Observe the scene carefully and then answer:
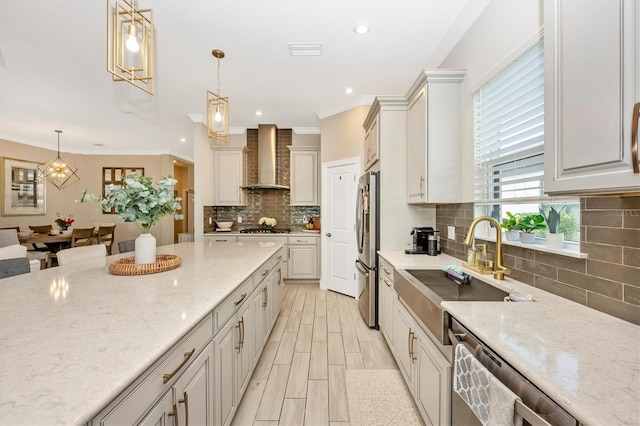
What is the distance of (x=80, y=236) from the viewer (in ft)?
15.7

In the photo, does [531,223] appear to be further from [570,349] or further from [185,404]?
[185,404]

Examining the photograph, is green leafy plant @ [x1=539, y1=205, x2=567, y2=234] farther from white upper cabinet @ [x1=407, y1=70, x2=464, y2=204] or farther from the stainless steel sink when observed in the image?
white upper cabinet @ [x1=407, y1=70, x2=464, y2=204]

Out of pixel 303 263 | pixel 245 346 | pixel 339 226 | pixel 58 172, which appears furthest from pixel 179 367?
pixel 58 172

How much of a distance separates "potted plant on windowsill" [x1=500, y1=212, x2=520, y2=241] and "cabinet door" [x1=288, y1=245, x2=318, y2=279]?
3.37 metres

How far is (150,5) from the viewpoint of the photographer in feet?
7.04

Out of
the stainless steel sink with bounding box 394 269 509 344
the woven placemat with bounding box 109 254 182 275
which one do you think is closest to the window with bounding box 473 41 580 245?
the stainless steel sink with bounding box 394 269 509 344

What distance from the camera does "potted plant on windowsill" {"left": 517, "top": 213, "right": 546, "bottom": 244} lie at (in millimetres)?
1497

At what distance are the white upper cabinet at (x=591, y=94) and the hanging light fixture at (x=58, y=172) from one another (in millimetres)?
7693

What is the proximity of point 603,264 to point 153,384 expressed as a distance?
1.75 m

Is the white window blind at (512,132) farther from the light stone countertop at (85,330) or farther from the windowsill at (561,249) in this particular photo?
the light stone countertop at (85,330)

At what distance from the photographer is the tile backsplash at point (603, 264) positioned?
1.01m

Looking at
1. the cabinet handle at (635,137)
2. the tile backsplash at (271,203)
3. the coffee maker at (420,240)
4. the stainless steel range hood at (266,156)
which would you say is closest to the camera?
the cabinet handle at (635,137)

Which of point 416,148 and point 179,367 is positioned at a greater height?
point 416,148

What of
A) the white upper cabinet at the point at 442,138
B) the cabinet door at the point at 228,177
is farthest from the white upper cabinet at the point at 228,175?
the white upper cabinet at the point at 442,138
